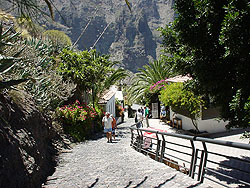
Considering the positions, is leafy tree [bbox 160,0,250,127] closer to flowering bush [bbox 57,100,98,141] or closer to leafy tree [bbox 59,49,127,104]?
flowering bush [bbox 57,100,98,141]

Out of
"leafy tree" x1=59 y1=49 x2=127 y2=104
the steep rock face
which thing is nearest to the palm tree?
"leafy tree" x1=59 y1=49 x2=127 y2=104

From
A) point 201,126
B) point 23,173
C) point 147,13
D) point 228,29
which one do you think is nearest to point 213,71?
point 228,29

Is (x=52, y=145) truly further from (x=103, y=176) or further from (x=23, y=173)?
(x=23, y=173)

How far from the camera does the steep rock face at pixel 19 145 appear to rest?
156 inches

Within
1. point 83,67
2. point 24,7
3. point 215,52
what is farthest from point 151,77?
point 24,7

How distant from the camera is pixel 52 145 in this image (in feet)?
32.4

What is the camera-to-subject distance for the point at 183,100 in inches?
591

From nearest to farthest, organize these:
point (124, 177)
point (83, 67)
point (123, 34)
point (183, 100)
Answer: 1. point (124, 177)
2. point (183, 100)
3. point (83, 67)
4. point (123, 34)

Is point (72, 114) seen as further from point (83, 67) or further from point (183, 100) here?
point (183, 100)

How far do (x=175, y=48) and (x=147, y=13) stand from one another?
172 meters

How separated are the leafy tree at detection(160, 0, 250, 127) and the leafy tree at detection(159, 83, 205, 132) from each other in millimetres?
6888

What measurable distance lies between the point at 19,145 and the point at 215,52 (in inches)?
230

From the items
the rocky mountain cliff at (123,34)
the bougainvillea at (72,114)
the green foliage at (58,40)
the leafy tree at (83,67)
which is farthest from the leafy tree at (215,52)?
the rocky mountain cliff at (123,34)

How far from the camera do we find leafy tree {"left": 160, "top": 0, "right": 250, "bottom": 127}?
6078mm
